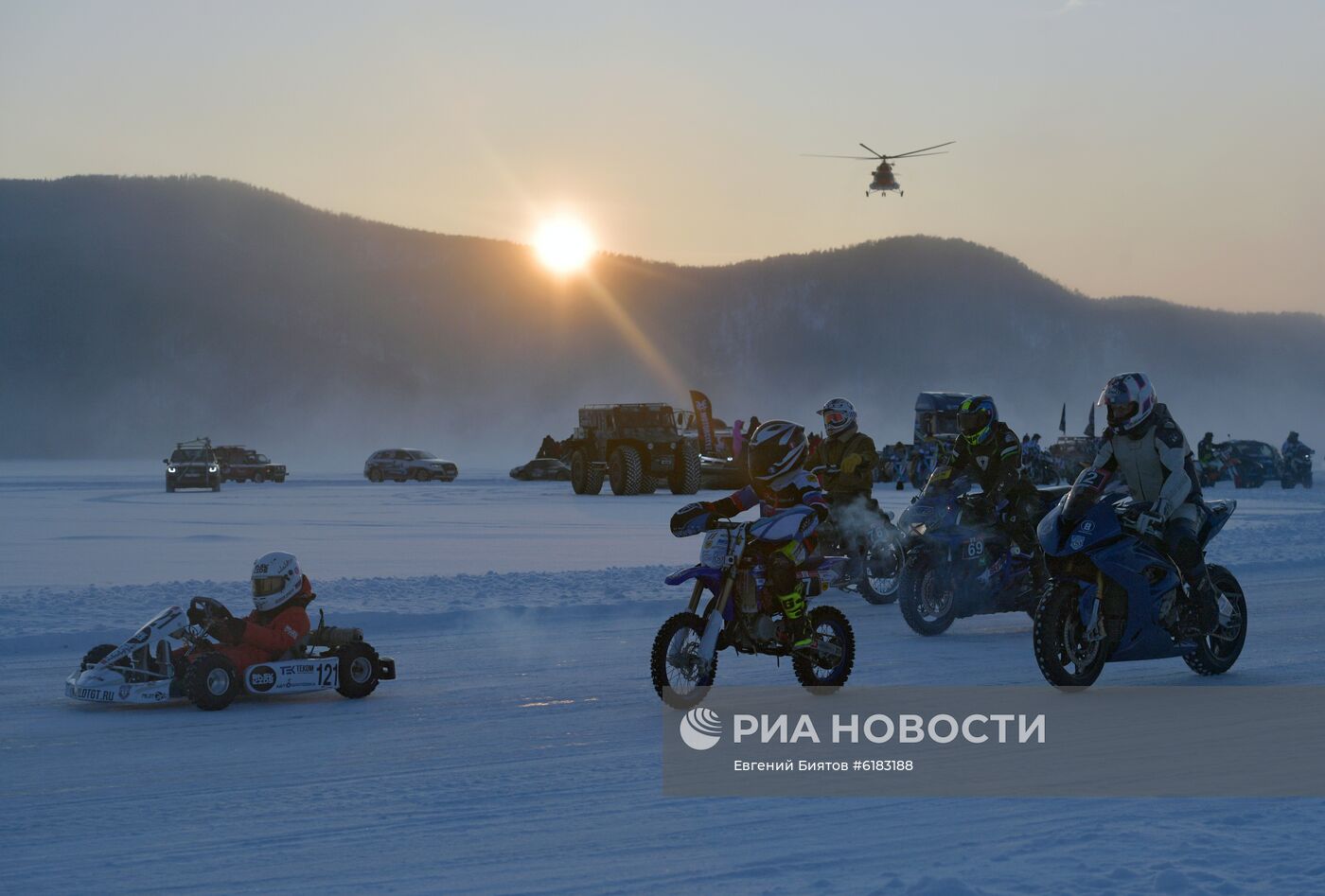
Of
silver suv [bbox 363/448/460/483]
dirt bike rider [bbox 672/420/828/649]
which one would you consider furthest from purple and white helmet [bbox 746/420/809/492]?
silver suv [bbox 363/448/460/483]

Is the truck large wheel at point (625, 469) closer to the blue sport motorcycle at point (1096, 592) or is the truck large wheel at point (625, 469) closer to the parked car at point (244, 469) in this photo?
the parked car at point (244, 469)

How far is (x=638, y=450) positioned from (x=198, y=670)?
32.7m

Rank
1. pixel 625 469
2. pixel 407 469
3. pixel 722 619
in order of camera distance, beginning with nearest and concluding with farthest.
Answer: pixel 722 619 < pixel 625 469 < pixel 407 469

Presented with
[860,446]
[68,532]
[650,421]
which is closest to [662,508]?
[650,421]

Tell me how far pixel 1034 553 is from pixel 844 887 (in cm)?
769

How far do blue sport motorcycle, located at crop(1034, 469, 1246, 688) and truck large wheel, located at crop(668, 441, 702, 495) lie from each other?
104 feet

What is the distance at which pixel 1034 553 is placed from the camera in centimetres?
1223

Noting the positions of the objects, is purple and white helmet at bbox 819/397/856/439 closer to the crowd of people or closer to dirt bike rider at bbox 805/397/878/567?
dirt bike rider at bbox 805/397/878/567

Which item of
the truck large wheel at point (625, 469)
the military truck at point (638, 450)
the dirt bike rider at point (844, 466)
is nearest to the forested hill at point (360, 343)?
the military truck at point (638, 450)

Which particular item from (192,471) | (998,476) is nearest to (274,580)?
(998,476)

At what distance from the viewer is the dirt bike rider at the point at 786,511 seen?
8.76 metres

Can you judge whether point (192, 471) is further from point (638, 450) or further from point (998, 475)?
point (998, 475)

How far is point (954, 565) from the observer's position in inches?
478

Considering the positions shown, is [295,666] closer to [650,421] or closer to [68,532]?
[68,532]
